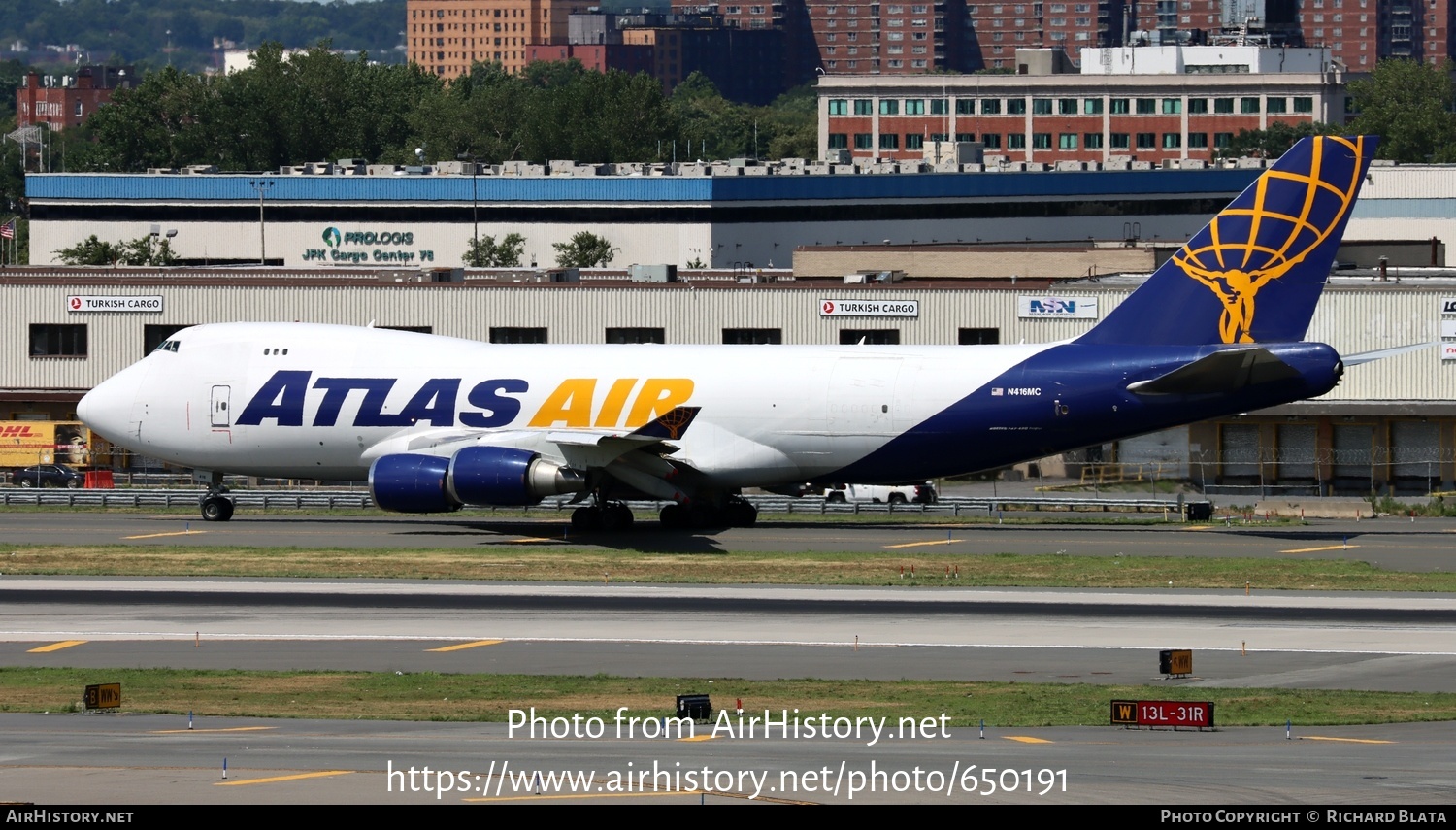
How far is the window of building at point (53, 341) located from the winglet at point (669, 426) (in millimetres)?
38744

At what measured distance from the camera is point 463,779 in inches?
952

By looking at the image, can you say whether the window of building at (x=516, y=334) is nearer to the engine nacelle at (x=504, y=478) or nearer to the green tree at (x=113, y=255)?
the engine nacelle at (x=504, y=478)

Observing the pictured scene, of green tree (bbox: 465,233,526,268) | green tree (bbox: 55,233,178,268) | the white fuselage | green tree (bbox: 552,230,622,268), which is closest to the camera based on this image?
the white fuselage

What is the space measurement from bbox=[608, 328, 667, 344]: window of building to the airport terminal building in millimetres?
77

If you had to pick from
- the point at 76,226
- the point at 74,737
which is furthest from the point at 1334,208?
the point at 76,226

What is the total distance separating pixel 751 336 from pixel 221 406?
90.2 ft

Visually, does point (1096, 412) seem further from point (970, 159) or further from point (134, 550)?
point (970, 159)

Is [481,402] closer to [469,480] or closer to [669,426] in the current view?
[469,480]

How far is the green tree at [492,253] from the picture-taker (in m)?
149

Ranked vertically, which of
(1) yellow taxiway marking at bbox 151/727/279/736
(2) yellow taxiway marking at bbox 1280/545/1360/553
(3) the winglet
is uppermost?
(3) the winglet

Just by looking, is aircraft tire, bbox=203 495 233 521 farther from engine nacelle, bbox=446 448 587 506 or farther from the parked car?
the parked car

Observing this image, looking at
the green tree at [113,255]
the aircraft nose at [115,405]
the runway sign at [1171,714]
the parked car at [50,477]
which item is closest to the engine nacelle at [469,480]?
the aircraft nose at [115,405]

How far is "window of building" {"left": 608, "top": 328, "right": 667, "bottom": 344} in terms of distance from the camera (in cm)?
8019

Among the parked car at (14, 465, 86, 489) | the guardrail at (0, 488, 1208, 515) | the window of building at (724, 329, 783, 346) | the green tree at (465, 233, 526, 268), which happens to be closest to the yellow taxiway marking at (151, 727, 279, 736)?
the guardrail at (0, 488, 1208, 515)
